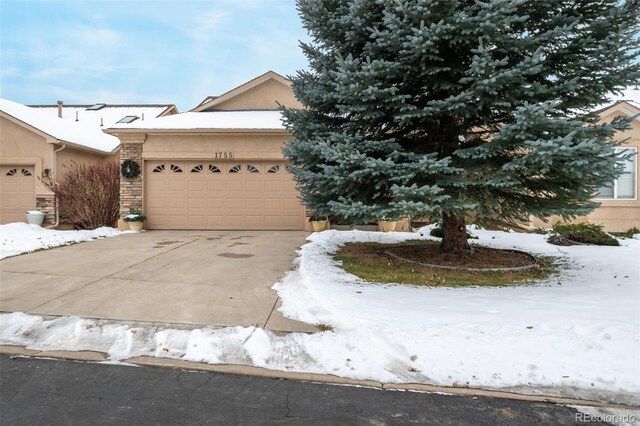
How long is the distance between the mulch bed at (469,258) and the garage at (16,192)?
13.3 m

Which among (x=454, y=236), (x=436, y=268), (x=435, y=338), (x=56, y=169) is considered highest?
(x=56, y=169)

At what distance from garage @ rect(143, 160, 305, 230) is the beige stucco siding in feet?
11.0

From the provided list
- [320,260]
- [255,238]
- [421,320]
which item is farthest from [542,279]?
[255,238]

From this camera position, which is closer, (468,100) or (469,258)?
(468,100)

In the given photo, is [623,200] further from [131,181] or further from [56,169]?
[56,169]

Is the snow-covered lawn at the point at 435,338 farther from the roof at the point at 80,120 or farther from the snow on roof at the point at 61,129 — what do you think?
the roof at the point at 80,120

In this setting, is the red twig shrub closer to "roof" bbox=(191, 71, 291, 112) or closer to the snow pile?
the snow pile

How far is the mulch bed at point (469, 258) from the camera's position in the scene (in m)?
6.55

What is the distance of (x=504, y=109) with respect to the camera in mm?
5582

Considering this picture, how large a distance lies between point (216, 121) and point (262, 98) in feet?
8.02

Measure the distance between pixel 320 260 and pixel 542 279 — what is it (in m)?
3.71

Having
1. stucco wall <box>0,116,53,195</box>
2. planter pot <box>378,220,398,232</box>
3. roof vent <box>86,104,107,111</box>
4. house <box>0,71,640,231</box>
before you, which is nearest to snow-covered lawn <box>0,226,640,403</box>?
planter pot <box>378,220,398,232</box>

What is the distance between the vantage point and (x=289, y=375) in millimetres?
3211

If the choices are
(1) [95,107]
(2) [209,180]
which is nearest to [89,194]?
(2) [209,180]
